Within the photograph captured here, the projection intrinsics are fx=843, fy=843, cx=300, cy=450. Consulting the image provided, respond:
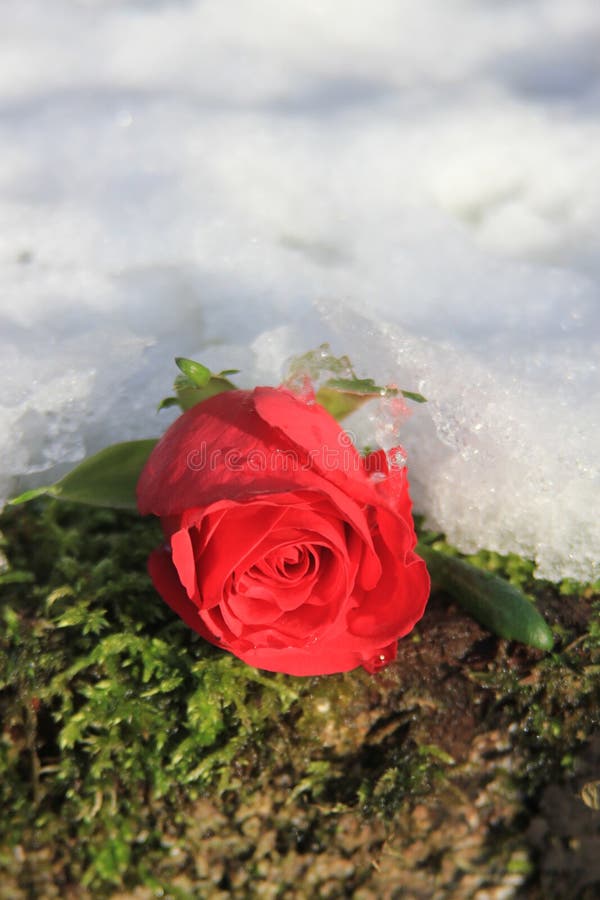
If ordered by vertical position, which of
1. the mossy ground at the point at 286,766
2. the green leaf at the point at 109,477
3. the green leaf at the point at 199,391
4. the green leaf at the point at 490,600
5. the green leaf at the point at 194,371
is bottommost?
the mossy ground at the point at 286,766

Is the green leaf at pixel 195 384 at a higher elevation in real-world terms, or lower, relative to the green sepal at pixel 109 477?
higher

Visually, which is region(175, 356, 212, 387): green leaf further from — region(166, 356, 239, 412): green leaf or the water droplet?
the water droplet

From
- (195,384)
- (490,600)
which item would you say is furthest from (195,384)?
(490,600)

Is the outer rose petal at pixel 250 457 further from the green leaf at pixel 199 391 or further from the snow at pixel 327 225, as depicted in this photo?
the snow at pixel 327 225

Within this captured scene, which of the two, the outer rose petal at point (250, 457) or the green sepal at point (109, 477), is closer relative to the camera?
the outer rose petal at point (250, 457)

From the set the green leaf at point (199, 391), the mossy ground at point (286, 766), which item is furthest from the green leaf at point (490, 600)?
the green leaf at point (199, 391)

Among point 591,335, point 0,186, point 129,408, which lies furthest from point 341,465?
point 0,186

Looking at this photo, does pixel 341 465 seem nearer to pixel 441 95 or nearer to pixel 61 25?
pixel 441 95

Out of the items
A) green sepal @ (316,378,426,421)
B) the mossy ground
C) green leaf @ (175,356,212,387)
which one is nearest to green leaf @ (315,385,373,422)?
green sepal @ (316,378,426,421)
